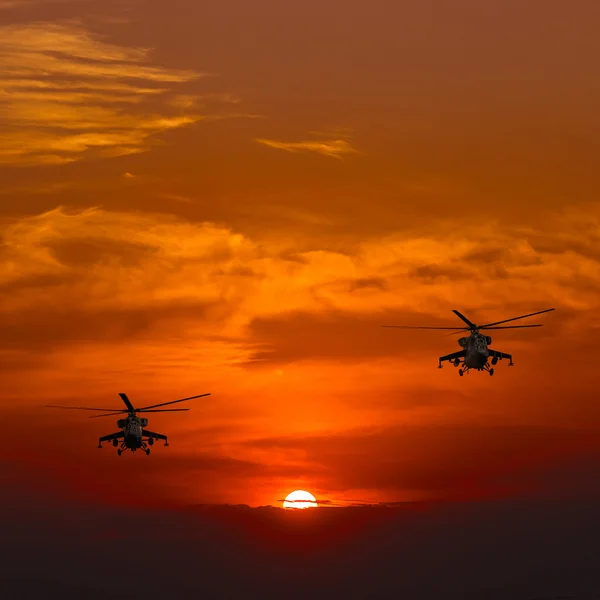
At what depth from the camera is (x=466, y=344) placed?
198m
